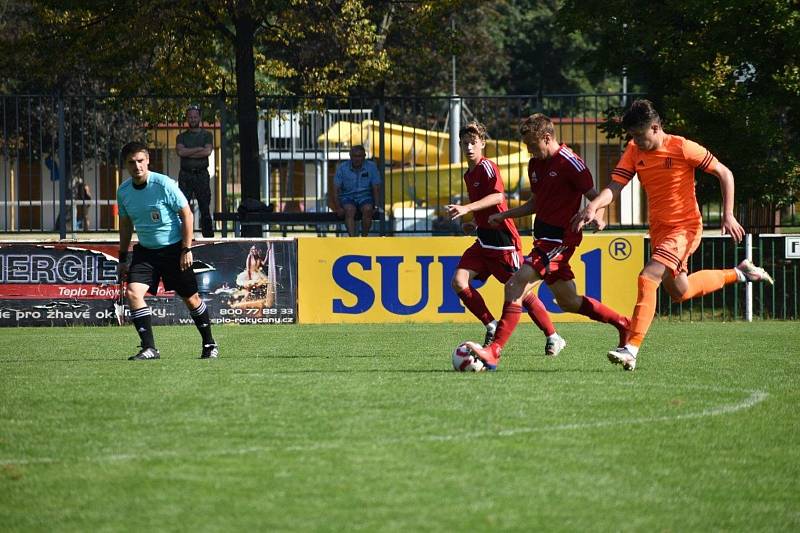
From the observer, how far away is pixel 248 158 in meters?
21.5

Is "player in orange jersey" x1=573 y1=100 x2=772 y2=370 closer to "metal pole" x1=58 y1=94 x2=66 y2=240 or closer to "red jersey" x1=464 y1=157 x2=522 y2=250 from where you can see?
"red jersey" x1=464 y1=157 x2=522 y2=250

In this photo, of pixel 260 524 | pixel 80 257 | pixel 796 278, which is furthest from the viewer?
pixel 796 278

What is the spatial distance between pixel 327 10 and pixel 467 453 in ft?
64.0

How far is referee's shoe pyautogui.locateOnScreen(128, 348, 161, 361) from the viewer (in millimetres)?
11378

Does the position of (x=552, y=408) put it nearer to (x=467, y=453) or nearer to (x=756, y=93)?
(x=467, y=453)

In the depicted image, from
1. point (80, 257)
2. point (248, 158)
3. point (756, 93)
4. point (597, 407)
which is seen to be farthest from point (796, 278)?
point (597, 407)

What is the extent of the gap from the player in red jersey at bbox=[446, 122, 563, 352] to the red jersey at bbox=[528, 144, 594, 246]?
75cm

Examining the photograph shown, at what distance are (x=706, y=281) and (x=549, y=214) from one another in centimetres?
135

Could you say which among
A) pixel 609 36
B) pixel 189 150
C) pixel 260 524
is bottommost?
pixel 260 524

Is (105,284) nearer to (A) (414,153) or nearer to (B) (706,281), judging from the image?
(A) (414,153)

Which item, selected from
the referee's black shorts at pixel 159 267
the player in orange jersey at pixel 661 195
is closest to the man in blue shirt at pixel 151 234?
the referee's black shorts at pixel 159 267

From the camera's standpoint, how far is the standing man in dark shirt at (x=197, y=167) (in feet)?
62.4

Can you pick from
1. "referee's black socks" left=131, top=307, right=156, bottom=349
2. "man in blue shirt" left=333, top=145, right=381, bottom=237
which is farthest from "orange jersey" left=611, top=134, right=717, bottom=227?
"man in blue shirt" left=333, top=145, right=381, bottom=237

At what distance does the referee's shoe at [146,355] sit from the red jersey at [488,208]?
3.06 meters
